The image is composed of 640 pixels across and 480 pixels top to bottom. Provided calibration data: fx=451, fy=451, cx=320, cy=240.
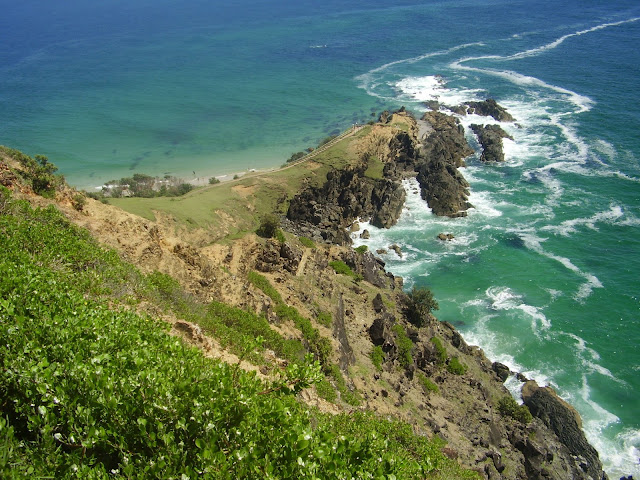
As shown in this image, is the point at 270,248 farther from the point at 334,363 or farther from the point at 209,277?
the point at 334,363

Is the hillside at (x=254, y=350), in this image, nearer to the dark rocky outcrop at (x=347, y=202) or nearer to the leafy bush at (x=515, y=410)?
the leafy bush at (x=515, y=410)

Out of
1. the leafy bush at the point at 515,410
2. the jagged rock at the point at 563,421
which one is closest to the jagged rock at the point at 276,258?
the leafy bush at the point at 515,410

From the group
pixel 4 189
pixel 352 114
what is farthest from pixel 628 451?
pixel 352 114

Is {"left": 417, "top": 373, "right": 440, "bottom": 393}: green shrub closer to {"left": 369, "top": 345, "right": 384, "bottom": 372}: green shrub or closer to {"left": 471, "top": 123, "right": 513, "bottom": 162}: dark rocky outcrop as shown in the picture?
{"left": 369, "top": 345, "right": 384, "bottom": 372}: green shrub

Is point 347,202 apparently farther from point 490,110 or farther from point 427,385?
point 490,110

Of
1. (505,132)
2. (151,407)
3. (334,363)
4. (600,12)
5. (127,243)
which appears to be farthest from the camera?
(600,12)

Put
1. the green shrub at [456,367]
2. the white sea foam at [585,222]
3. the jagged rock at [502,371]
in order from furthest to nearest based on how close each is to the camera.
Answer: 1. the white sea foam at [585,222]
2. the jagged rock at [502,371]
3. the green shrub at [456,367]

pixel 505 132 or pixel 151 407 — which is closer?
pixel 151 407

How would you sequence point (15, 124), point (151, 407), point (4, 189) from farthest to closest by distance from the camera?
point (15, 124)
point (4, 189)
point (151, 407)
